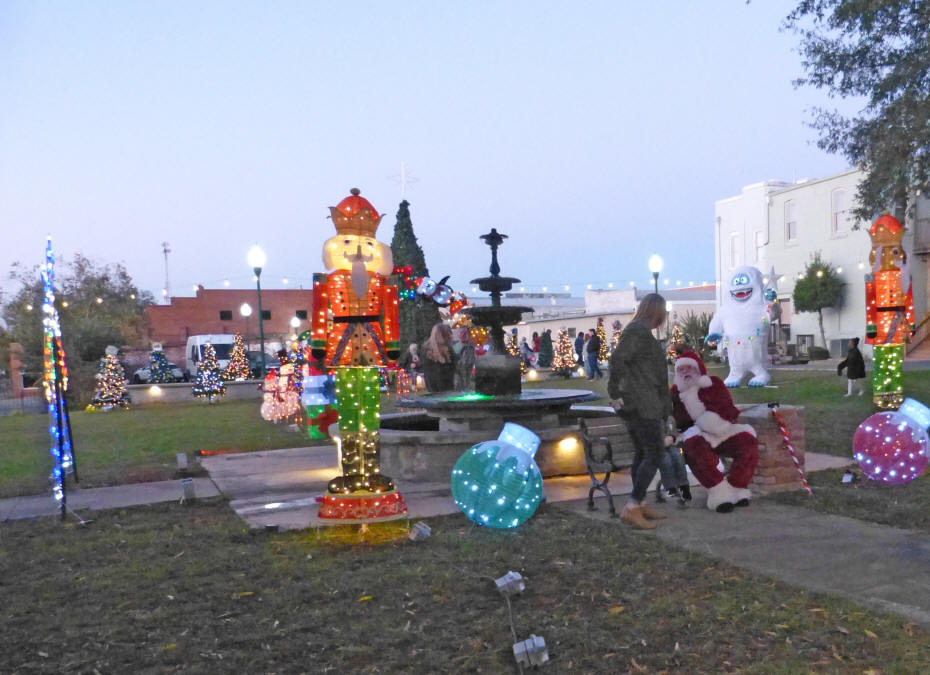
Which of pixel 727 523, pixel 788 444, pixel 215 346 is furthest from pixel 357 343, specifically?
pixel 215 346

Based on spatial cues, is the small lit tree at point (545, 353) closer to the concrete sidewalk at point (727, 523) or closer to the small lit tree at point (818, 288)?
the small lit tree at point (818, 288)

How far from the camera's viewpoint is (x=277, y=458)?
11.5m

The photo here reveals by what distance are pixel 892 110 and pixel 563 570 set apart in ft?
45.5

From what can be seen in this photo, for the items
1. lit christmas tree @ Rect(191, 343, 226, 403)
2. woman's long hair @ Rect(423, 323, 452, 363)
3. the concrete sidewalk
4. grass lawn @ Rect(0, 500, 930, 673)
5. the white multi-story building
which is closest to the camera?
grass lawn @ Rect(0, 500, 930, 673)

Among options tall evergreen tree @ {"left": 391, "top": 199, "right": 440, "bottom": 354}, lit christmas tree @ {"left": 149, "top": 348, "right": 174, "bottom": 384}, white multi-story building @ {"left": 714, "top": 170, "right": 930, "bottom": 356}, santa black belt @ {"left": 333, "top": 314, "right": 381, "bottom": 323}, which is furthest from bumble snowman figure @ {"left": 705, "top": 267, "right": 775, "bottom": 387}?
lit christmas tree @ {"left": 149, "top": 348, "right": 174, "bottom": 384}

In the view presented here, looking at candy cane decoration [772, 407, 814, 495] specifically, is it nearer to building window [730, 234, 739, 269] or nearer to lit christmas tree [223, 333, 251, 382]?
lit christmas tree [223, 333, 251, 382]

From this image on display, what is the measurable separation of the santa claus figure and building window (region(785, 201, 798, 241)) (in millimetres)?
31730

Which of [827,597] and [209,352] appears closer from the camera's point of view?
[827,597]

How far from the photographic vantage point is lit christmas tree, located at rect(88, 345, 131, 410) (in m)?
23.8

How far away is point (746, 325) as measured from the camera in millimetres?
18547

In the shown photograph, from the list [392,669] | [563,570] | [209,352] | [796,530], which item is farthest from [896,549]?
[209,352]

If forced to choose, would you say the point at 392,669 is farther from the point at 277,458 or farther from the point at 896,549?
the point at 277,458

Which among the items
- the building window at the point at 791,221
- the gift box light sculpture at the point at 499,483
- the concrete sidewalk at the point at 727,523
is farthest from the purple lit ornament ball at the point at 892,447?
the building window at the point at 791,221

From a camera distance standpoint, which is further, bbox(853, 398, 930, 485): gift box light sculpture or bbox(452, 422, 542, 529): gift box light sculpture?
bbox(853, 398, 930, 485): gift box light sculpture
